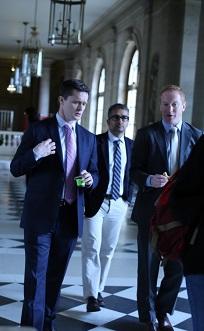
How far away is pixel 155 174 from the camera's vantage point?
403 centimetres

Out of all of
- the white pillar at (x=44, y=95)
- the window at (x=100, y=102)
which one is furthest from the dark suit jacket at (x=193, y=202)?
the white pillar at (x=44, y=95)

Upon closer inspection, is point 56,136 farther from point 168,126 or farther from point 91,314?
point 91,314

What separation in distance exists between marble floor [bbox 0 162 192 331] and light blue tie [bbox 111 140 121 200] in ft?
3.07

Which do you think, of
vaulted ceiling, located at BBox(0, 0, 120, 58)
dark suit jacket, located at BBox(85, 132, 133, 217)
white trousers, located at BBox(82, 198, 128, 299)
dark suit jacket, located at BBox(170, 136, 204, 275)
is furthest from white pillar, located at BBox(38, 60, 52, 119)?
dark suit jacket, located at BBox(170, 136, 204, 275)

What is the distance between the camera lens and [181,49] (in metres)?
12.3

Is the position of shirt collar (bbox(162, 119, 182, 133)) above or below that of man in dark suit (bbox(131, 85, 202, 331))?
above

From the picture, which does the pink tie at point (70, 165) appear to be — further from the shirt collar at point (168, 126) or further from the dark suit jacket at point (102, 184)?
the shirt collar at point (168, 126)

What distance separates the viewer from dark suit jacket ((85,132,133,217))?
390cm

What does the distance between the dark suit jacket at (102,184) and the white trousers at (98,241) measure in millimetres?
166

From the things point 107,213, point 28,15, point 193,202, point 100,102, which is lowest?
point 107,213

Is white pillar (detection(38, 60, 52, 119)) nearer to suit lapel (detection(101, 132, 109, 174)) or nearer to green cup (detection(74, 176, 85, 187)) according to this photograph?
suit lapel (detection(101, 132, 109, 174))

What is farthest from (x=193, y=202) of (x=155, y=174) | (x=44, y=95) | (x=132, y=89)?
(x=44, y=95)

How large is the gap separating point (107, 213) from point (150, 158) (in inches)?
32.4

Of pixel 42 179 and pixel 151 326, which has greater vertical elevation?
pixel 42 179
